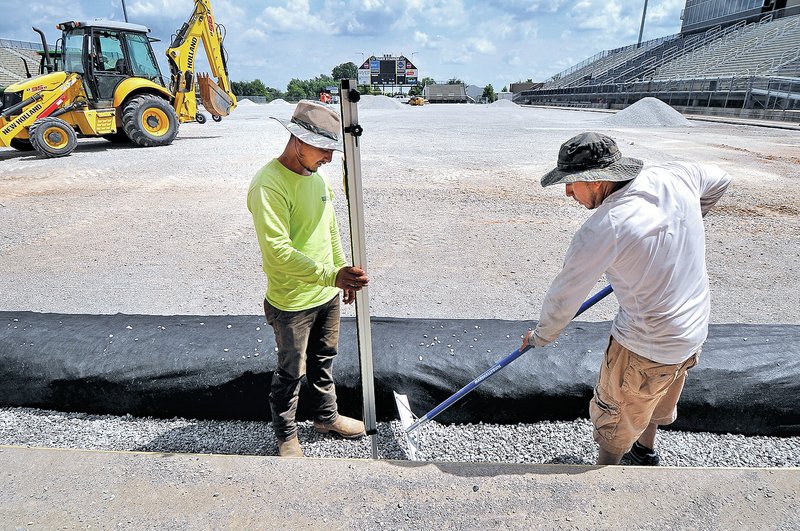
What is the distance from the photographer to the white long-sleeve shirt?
1.62 m

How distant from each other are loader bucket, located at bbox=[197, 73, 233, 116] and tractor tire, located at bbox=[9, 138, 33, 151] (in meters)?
4.27

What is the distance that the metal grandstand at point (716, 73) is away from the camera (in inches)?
912

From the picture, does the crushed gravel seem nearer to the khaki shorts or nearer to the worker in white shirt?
the khaki shorts

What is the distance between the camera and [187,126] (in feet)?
62.6

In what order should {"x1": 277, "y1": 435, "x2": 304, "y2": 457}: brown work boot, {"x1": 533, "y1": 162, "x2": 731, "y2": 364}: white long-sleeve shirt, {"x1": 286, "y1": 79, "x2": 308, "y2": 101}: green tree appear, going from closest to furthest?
{"x1": 533, "y1": 162, "x2": 731, "y2": 364}: white long-sleeve shirt
{"x1": 277, "y1": 435, "x2": 304, "y2": 457}: brown work boot
{"x1": 286, "y1": 79, "x2": 308, "y2": 101}: green tree

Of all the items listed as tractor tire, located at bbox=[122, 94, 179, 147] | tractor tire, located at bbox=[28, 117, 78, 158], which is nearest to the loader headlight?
tractor tire, located at bbox=[28, 117, 78, 158]

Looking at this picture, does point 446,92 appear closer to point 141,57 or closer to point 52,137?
point 141,57

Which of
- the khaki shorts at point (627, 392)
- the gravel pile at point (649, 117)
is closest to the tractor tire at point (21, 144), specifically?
the khaki shorts at point (627, 392)

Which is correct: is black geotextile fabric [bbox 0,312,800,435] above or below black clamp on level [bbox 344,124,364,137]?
below

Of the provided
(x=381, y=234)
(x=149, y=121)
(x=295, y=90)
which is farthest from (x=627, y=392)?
(x=295, y=90)

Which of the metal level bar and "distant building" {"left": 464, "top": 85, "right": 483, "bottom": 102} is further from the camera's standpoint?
"distant building" {"left": 464, "top": 85, "right": 483, "bottom": 102}

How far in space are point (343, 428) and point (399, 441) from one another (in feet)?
1.03

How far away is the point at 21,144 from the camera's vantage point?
10977 mm

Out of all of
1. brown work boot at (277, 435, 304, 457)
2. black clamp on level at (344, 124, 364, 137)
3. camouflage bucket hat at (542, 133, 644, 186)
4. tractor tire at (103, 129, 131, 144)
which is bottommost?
brown work boot at (277, 435, 304, 457)
